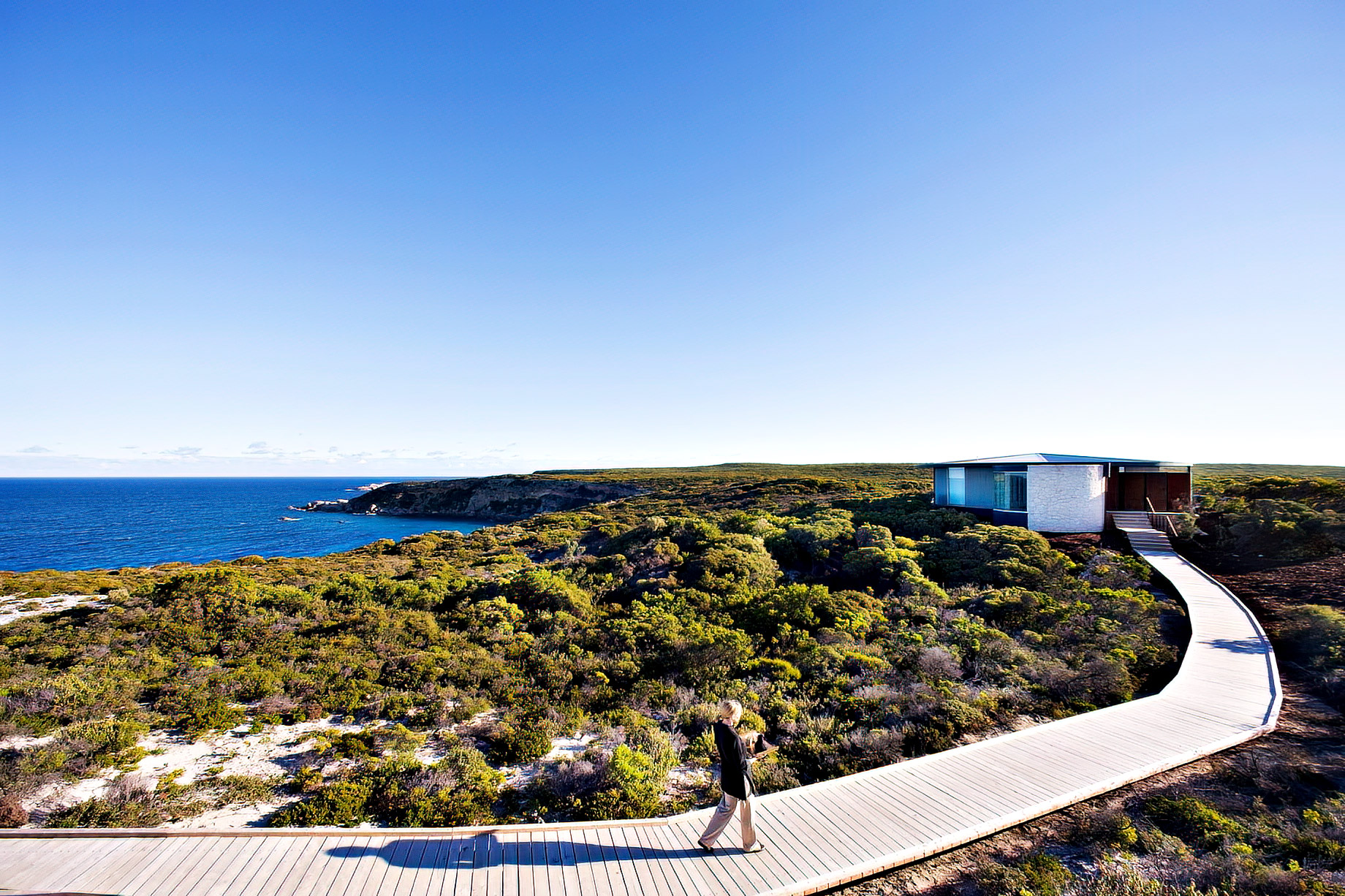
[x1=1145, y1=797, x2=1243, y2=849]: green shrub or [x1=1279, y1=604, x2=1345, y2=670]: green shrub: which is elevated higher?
[x1=1279, y1=604, x2=1345, y2=670]: green shrub

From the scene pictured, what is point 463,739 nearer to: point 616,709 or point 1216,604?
point 616,709

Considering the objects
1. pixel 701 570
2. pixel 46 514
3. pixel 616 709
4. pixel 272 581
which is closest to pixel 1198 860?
pixel 616 709

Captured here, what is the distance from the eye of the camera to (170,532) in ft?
196

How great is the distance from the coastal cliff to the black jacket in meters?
65.2

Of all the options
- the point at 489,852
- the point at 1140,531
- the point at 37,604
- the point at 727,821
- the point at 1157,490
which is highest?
the point at 1157,490

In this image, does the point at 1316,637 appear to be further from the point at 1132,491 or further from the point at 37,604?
the point at 37,604

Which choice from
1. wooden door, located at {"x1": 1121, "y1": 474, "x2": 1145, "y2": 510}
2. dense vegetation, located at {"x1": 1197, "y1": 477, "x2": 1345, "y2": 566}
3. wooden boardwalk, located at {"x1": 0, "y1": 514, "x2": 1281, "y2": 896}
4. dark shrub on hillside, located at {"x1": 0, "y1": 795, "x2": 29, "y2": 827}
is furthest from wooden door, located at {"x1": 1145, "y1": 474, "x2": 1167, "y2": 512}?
dark shrub on hillside, located at {"x1": 0, "y1": 795, "x2": 29, "y2": 827}

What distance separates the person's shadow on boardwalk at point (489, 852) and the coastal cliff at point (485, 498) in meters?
64.9

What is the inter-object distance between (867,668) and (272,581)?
59.7 ft

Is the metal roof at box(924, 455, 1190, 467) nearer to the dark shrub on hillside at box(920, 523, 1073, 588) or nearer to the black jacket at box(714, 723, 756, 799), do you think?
the dark shrub on hillside at box(920, 523, 1073, 588)

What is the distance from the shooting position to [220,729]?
28.5 feet

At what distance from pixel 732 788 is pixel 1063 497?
69.1 ft

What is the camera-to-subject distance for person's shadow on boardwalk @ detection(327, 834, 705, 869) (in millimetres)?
5492

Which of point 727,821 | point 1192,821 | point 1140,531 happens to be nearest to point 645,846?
point 727,821
